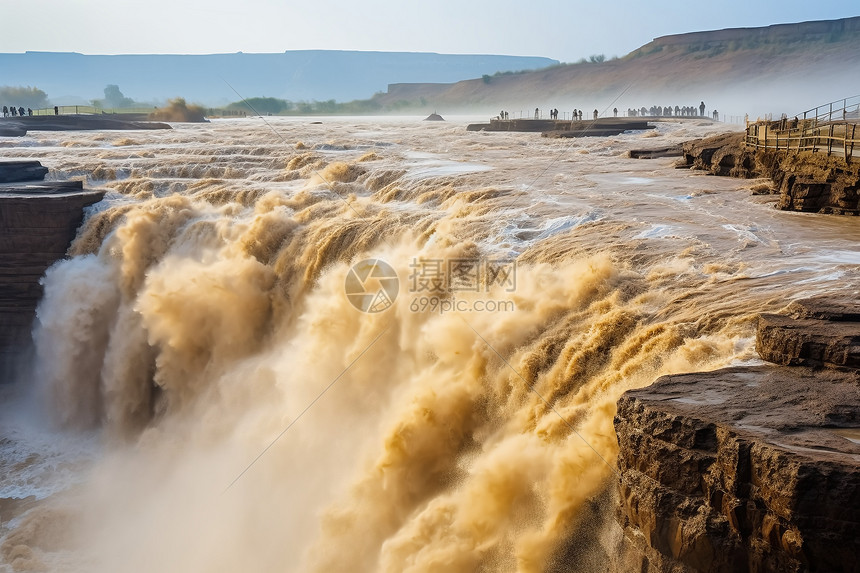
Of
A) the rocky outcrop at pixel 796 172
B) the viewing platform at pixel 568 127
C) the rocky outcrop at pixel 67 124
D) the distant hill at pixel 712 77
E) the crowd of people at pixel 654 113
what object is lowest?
the rocky outcrop at pixel 796 172

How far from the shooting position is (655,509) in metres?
6.30

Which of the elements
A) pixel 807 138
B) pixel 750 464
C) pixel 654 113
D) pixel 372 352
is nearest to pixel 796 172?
pixel 807 138

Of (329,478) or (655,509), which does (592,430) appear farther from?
(329,478)

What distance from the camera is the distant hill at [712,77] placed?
265 feet

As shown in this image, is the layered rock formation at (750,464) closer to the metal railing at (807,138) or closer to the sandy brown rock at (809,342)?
the sandy brown rock at (809,342)

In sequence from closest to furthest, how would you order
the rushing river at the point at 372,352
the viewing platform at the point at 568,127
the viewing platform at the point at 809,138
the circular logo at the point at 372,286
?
the rushing river at the point at 372,352
the circular logo at the point at 372,286
the viewing platform at the point at 809,138
the viewing platform at the point at 568,127

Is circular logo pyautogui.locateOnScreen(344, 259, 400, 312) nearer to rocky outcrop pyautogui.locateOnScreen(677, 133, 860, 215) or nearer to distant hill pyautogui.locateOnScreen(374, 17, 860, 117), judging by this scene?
rocky outcrop pyautogui.locateOnScreen(677, 133, 860, 215)

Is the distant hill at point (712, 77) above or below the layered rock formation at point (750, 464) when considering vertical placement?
above

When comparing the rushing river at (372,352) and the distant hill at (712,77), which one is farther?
the distant hill at (712,77)

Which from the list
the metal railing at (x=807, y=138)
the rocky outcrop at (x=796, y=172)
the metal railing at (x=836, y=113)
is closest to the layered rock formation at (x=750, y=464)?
the rocky outcrop at (x=796, y=172)

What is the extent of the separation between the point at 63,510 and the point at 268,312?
4.60 meters

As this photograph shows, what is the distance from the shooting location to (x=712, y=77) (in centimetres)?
8881

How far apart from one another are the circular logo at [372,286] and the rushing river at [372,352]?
5cm
